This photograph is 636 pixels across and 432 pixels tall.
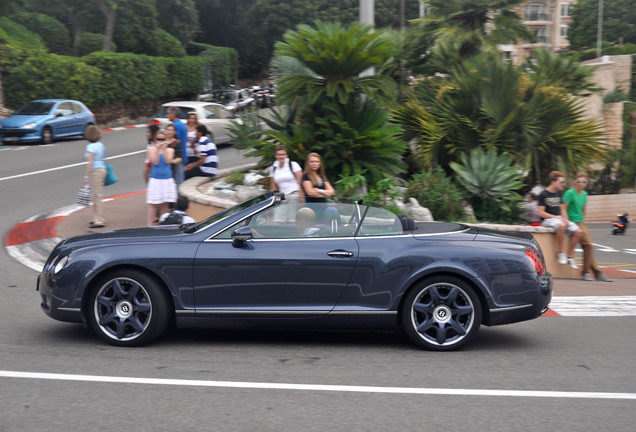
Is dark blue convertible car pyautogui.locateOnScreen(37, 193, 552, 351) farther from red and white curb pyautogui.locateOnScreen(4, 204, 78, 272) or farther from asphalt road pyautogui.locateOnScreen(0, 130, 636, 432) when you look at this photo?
red and white curb pyautogui.locateOnScreen(4, 204, 78, 272)

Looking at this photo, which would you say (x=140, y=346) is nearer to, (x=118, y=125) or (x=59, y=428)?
(x=59, y=428)

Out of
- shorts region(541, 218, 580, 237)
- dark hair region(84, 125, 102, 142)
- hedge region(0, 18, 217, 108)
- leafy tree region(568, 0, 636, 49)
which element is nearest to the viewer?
shorts region(541, 218, 580, 237)

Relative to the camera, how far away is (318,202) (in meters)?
7.13

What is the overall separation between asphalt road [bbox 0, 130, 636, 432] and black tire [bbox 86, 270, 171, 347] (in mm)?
142

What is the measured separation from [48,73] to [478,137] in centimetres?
2278

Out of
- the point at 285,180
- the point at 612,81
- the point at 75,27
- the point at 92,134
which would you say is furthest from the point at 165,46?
the point at 285,180

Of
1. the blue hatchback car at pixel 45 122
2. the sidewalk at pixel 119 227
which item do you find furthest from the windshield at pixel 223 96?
the sidewalk at pixel 119 227

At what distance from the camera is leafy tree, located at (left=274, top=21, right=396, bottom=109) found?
1195cm

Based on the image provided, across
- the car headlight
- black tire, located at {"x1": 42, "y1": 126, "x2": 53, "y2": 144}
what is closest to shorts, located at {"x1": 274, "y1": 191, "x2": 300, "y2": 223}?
the car headlight

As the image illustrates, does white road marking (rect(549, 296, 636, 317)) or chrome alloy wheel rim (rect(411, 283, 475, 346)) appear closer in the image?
chrome alloy wheel rim (rect(411, 283, 475, 346))

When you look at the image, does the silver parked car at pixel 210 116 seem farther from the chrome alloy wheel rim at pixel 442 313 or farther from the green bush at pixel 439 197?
the chrome alloy wheel rim at pixel 442 313

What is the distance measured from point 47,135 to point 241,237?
20449 mm

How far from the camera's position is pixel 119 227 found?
41.9 feet

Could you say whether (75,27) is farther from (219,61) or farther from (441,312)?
(441,312)
